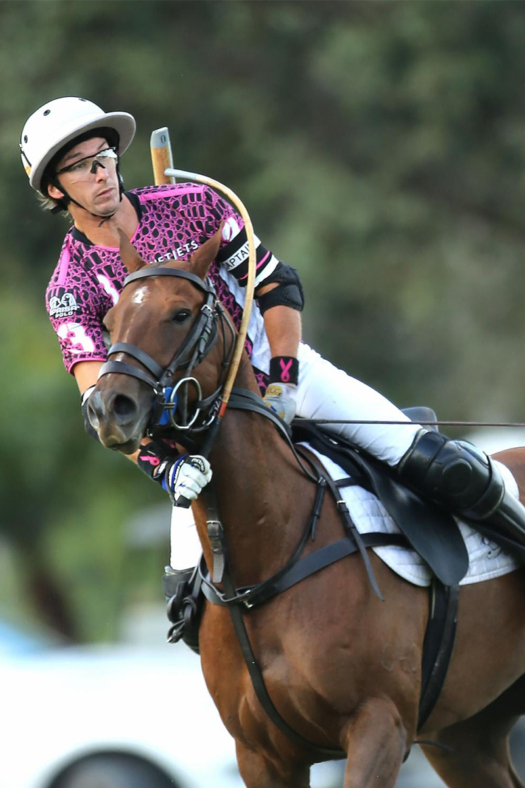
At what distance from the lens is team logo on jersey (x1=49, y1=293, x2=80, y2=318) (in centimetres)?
443

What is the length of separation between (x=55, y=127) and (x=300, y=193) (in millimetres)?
10557

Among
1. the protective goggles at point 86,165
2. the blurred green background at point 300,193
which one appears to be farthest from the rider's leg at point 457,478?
the blurred green background at point 300,193

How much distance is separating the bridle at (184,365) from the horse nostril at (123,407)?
71mm

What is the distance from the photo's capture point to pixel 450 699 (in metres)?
4.52

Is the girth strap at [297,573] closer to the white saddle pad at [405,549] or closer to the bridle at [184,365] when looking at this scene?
the white saddle pad at [405,549]

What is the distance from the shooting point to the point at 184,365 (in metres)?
3.85

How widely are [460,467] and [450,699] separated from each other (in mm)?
787

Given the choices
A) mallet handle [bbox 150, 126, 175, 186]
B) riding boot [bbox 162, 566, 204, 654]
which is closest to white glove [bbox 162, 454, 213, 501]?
riding boot [bbox 162, 566, 204, 654]

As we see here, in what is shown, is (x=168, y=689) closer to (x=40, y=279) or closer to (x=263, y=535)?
(x=263, y=535)

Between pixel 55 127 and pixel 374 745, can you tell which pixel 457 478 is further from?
pixel 55 127

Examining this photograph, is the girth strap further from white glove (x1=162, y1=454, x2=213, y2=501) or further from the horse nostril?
the horse nostril

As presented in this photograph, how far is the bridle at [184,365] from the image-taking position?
12.2ft

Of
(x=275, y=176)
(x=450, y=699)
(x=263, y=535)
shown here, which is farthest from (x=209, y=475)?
(x=275, y=176)

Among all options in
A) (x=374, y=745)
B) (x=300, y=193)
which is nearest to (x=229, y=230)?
(x=374, y=745)
